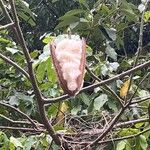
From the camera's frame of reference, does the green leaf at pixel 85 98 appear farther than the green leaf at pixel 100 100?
Yes

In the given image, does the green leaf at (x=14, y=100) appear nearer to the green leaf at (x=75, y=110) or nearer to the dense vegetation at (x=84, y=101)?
the dense vegetation at (x=84, y=101)

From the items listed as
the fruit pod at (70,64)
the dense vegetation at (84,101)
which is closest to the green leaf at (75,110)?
the dense vegetation at (84,101)

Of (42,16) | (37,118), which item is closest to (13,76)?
(37,118)

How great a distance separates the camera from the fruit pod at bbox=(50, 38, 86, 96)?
623 mm

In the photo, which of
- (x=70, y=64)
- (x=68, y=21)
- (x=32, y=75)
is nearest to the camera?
(x=70, y=64)

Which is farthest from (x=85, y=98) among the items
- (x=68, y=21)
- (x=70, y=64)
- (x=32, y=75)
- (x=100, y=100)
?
(x=70, y=64)

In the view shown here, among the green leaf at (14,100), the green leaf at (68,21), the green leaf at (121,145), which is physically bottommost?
the green leaf at (121,145)

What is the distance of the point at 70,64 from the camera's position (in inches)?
24.7

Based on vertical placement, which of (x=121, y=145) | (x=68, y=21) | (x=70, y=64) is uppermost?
(x=70, y=64)

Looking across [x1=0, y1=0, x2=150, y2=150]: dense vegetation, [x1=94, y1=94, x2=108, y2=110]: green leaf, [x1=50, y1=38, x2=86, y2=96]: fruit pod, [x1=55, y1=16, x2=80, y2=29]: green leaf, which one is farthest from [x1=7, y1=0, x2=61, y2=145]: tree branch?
[x1=55, y1=16, x2=80, y2=29]: green leaf

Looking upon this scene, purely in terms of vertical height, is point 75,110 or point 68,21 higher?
point 68,21

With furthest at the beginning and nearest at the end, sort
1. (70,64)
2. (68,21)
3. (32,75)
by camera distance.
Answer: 1. (68,21)
2. (32,75)
3. (70,64)

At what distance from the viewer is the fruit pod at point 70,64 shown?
62 centimetres

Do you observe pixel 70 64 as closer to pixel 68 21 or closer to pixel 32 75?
pixel 32 75
